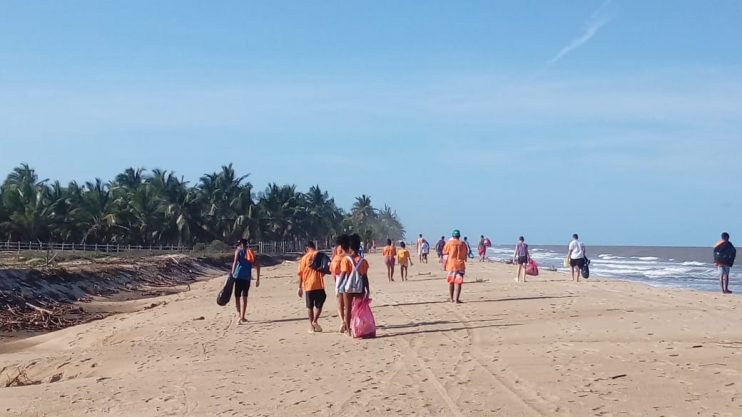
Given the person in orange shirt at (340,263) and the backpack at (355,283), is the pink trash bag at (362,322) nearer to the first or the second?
the backpack at (355,283)

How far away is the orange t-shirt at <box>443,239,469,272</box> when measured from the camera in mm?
13461

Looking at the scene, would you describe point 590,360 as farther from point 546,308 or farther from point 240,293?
point 240,293

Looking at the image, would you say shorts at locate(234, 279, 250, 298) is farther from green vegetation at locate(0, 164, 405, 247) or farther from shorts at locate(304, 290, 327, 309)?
green vegetation at locate(0, 164, 405, 247)

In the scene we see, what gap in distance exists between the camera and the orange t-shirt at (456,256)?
44.2ft

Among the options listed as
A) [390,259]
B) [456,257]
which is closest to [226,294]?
[456,257]

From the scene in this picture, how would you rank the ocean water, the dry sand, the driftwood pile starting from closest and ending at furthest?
the dry sand, the driftwood pile, the ocean water

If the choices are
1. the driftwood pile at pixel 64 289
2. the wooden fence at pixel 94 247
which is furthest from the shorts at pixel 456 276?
the wooden fence at pixel 94 247

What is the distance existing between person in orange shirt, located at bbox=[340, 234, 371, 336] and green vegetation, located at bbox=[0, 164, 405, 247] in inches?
1801

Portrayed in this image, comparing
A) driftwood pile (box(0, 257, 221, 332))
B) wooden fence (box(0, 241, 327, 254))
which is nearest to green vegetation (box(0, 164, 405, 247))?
wooden fence (box(0, 241, 327, 254))

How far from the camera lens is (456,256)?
13.5 m

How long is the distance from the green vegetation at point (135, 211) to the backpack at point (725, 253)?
45.9m

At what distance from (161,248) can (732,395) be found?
53.1m

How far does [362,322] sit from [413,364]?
2.15 metres

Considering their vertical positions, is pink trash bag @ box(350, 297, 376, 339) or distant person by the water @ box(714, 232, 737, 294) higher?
distant person by the water @ box(714, 232, 737, 294)
